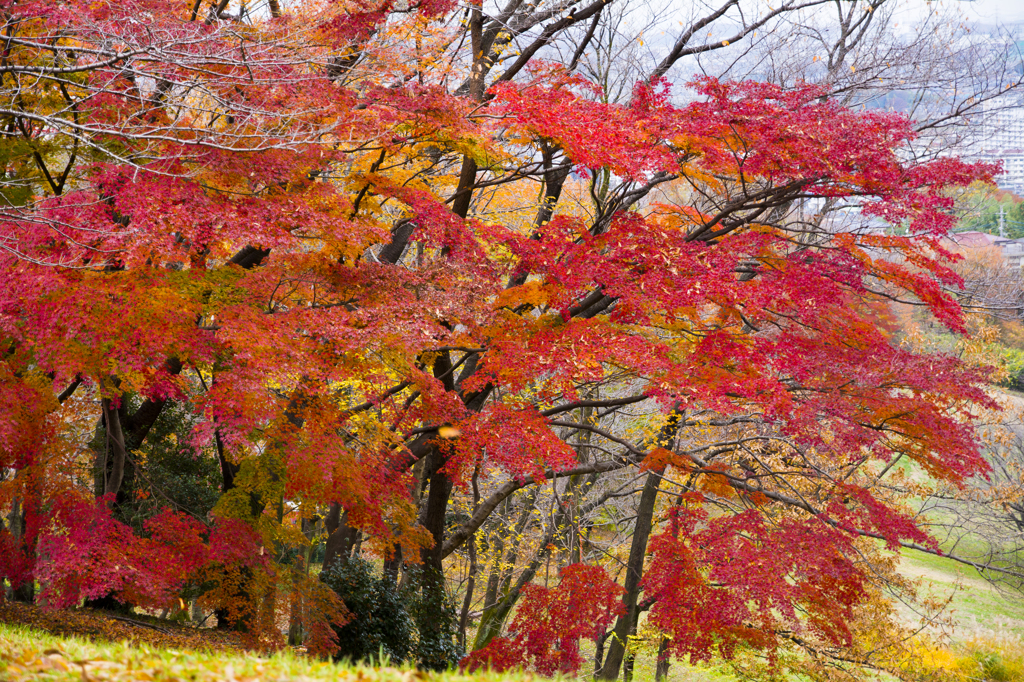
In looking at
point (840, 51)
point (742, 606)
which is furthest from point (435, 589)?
point (840, 51)

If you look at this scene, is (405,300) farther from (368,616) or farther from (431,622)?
(431,622)

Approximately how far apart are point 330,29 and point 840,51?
6421mm

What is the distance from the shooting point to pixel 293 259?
23.5ft

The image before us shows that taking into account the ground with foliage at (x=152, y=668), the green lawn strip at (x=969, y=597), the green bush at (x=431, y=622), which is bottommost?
the green lawn strip at (x=969, y=597)

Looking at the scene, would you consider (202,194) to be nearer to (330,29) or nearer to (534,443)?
(330,29)

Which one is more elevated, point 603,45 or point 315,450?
point 603,45

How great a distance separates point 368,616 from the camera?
27.5ft

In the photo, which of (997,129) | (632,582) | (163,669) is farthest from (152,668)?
(997,129)

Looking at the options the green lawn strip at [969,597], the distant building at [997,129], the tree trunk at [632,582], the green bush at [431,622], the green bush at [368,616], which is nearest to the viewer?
the green bush at [368,616]

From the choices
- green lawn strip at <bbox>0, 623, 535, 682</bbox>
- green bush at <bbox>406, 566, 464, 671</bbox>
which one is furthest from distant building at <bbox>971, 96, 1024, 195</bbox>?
green lawn strip at <bbox>0, 623, 535, 682</bbox>

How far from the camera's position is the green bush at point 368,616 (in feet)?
27.2

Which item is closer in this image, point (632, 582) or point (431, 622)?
point (431, 622)

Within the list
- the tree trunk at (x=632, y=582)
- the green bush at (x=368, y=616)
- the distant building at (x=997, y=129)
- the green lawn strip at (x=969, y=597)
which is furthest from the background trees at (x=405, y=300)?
the green lawn strip at (x=969, y=597)

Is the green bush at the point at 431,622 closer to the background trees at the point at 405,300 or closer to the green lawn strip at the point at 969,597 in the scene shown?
the background trees at the point at 405,300
